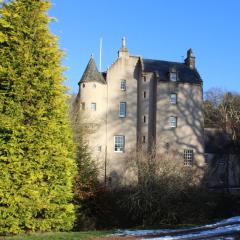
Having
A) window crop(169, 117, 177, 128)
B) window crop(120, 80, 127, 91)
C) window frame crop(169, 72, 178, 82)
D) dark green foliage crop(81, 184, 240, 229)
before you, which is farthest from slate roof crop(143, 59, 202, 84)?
dark green foliage crop(81, 184, 240, 229)

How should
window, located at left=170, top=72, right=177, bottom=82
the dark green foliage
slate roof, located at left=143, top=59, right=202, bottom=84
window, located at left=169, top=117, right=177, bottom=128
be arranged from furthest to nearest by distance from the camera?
slate roof, located at left=143, top=59, right=202, bottom=84
window, located at left=170, top=72, right=177, bottom=82
window, located at left=169, top=117, right=177, bottom=128
the dark green foliage

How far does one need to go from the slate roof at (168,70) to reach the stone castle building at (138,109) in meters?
0.12

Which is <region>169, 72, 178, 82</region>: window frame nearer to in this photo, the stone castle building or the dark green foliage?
the stone castle building

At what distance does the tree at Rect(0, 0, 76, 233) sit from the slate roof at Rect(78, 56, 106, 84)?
88.5 ft

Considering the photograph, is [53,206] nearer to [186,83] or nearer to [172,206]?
[172,206]

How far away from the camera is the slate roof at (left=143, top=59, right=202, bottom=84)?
4528 cm

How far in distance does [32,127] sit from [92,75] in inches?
1138

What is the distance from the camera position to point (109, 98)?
147ft

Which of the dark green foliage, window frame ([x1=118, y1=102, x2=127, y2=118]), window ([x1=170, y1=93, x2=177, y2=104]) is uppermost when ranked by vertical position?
window ([x1=170, y1=93, x2=177, y2=104])

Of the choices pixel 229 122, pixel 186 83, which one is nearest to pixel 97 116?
pixel 186 83

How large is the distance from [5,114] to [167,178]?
16794 mm

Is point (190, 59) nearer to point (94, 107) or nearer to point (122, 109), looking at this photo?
point (122, 109)

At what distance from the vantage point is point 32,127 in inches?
635

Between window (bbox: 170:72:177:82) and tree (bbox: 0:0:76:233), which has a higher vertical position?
window (bbox: 170:72:177:82)
